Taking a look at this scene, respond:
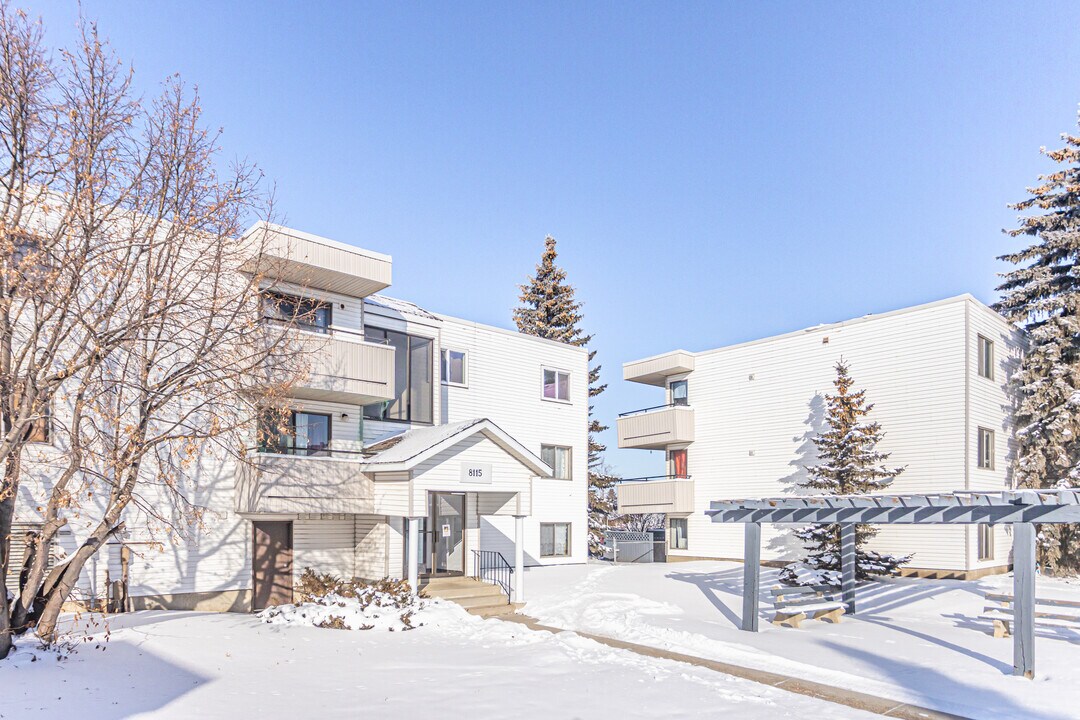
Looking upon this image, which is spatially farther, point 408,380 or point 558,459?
point 558,459

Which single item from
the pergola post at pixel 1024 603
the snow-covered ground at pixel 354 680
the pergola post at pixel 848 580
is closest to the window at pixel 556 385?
the pergola post at pixel 848 580

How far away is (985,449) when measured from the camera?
83.6 ft

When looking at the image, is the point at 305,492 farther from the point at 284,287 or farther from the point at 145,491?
the point at 284,287

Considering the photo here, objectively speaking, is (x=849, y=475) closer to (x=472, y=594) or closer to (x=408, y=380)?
(x=472, y=594)

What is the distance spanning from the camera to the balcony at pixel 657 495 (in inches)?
1236

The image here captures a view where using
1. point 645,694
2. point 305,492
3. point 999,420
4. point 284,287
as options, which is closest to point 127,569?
point 305,492

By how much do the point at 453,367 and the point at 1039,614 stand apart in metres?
16.2

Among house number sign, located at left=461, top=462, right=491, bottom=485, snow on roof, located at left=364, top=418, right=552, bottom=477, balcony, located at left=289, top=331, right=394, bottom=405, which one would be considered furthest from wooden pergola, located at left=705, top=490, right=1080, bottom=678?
balcony, located at left=289, top=331, right=394, bottom=405

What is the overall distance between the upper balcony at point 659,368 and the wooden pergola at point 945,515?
15.4 meters

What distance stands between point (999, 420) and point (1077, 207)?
362 inches

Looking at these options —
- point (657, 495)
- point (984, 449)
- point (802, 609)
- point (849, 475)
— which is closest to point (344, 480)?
point (802, 609)

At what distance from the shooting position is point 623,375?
34.3 metres

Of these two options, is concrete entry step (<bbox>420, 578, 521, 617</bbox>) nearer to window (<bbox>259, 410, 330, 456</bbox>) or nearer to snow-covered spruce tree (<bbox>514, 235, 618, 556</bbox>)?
window (<bbox>259, 410, 330, 456</bbox>)

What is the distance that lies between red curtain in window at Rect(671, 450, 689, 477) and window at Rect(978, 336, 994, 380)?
456 inches
